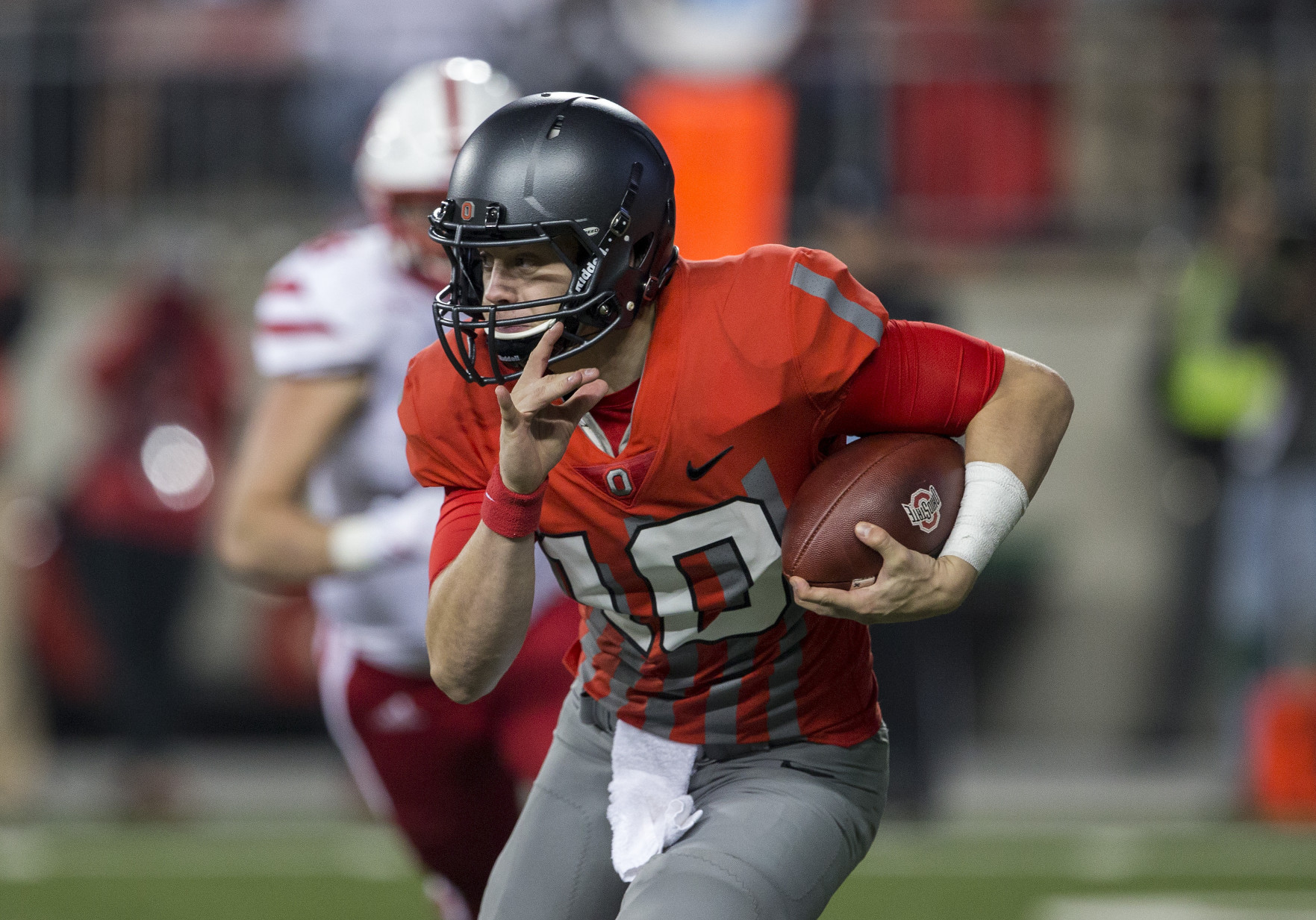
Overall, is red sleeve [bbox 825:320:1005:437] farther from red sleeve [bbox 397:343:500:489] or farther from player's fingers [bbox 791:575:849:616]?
red sleeve [bbox 397:343:500:489]

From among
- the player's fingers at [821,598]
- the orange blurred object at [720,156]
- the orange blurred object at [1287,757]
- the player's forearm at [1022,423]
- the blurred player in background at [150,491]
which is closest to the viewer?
the player's fingers at [821,598]

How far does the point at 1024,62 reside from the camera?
8.22m

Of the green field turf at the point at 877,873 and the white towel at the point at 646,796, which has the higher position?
the white towel at the point at 646,796

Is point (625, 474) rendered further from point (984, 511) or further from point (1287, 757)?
point (1287, 757)

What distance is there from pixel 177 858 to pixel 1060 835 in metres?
2.93

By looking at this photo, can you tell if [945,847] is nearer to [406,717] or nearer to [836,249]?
[836,249]

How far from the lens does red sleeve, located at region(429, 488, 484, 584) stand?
2.55m

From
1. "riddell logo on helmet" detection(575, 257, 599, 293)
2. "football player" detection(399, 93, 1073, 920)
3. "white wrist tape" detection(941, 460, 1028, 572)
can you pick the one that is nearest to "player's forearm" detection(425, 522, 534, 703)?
"football player" detection(399, 93, 1073, 920)

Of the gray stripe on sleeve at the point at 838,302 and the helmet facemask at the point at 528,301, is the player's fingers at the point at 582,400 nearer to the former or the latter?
the helmet facemask at the point at 528,301

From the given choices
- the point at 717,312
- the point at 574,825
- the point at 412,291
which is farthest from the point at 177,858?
the point at 717,312

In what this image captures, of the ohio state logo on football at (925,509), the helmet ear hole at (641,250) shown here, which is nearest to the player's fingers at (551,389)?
the helmet ear hole at (641,250)

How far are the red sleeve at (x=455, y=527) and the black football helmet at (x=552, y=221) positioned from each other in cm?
19

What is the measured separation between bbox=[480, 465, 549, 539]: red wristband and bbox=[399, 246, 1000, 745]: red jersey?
124 millimetres

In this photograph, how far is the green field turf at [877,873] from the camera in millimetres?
5043
